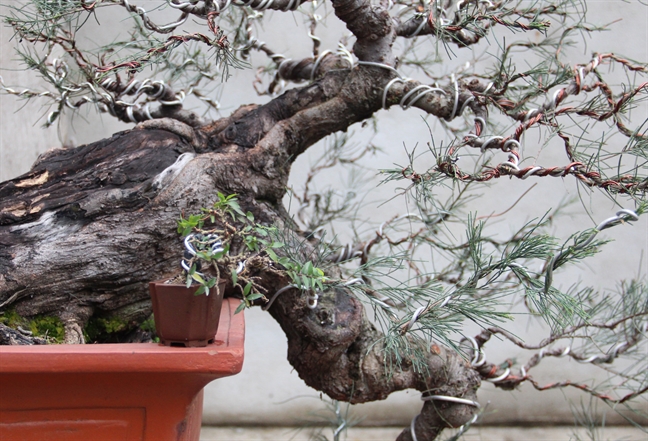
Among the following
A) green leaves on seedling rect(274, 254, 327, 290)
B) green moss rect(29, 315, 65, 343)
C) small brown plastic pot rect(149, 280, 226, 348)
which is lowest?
green moss rect(29, 315, 65, 343)

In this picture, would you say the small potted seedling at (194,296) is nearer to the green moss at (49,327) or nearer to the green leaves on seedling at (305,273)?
the green leaves on seedling at (305,273)

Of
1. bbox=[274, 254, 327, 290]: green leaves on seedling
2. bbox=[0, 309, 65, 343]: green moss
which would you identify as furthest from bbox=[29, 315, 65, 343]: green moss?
bbox=[274, 254, 327, 290]: green leaves on seedling

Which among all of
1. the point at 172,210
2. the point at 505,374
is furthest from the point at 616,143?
the point at 172,210

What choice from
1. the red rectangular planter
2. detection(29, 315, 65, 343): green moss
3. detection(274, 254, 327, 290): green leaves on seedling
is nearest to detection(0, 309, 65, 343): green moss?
detection(29, 315, 65, 343): green moss

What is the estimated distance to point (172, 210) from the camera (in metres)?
0.84

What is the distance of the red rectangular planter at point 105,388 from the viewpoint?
583 millimetres

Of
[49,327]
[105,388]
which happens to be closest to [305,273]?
[105,388]

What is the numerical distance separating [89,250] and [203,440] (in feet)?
4.17

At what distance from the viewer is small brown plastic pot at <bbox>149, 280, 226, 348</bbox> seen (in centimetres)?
61

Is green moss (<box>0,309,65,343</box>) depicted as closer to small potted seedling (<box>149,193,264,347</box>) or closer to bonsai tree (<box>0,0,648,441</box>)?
bonsai tree (<box>0,0,648,441</box>)

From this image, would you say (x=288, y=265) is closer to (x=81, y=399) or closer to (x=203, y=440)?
(x=81, y=399)

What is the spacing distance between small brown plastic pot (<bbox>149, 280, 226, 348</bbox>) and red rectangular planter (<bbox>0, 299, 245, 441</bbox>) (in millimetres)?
19

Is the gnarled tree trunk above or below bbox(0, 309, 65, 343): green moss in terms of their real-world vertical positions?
above

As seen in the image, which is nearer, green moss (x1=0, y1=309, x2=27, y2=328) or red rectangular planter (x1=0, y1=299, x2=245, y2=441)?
red rectangular planter (x1=0, y1=299, x2=245, y2=441)
